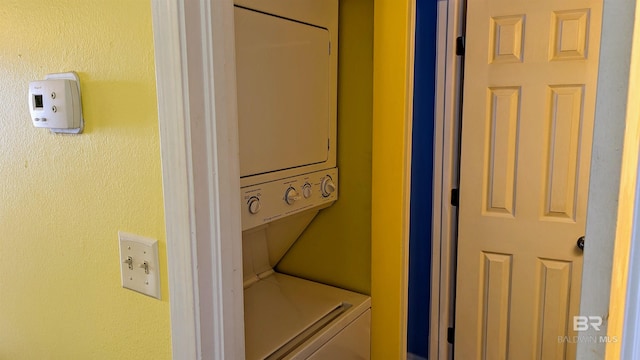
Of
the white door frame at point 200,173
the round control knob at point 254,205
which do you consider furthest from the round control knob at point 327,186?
the white door frame at point 200,173

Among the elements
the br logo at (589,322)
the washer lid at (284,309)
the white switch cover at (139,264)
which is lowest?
the washer lid at (284,309)

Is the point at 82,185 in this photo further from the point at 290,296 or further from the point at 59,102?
the point at 290,296

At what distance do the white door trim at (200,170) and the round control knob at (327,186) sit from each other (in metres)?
0.76

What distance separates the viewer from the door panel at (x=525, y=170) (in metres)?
1.97

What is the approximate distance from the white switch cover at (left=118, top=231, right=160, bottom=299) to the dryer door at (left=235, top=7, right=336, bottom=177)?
419mm

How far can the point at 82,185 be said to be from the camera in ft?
3.15

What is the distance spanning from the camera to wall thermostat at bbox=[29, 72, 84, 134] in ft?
2.99

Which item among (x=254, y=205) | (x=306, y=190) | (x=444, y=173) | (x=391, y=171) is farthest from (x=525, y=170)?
(x=254, y=205)

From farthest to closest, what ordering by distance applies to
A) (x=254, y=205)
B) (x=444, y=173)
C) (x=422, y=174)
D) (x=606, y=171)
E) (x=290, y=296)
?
(x=422, y=174) → (x=444, y=173) → (x=290, y=296) → (x=254, y=205) → (x=606, y=171)

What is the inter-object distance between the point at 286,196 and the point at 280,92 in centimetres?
33

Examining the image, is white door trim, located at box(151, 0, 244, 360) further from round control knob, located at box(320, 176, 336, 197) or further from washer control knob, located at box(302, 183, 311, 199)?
round control knob, located at box(320, 176, 336, 197)

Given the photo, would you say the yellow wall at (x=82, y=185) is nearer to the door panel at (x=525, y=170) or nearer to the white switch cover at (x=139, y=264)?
the white switch cover at (x=139, y=264)

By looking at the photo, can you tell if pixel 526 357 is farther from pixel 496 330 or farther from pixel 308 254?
pixel 308 254

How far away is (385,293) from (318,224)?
0.37m
